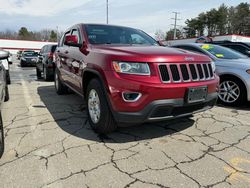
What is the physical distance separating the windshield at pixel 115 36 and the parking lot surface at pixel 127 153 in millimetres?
1536

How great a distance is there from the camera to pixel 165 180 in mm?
2467

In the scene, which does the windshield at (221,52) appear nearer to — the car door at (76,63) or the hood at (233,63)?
the hood at (233,63)

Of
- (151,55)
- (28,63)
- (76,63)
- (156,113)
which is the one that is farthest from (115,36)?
(28,63)

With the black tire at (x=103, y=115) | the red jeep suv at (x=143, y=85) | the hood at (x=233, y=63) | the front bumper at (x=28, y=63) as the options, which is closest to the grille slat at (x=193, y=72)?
the red jeep suv at (x=143, y=85)

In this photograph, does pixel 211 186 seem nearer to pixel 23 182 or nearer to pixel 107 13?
pixel 23 182

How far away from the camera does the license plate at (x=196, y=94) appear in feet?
10.4

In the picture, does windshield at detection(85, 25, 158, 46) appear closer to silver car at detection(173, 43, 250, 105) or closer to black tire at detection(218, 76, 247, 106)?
silver car at detection(173, 43, 250, 105)

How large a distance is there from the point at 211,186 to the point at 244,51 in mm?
7088

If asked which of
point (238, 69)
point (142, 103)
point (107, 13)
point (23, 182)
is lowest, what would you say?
point (23, 182)

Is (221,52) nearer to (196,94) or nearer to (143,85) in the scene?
(196,94)

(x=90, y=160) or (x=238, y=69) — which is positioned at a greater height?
(x=238, y=69)

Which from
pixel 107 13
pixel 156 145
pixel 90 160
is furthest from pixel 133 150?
pixel 107 13

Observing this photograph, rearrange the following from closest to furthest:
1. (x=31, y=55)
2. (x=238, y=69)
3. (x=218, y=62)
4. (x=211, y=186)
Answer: (x=211, y=186)
(x=238, y=69)
(x=218, y=62)
(x=31, y=55)

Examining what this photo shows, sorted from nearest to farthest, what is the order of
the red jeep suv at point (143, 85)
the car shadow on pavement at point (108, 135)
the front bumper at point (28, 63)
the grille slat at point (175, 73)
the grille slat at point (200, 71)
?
the red jeep suv at point (143, 85) < the grille slat at point (175, 73) < the grille slat at point (200, 71) < the car shadow on pavement at point (108, 135) < the front bumper at point (28, 63)
